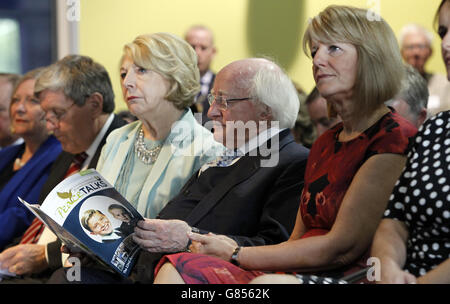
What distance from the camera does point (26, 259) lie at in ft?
10.6

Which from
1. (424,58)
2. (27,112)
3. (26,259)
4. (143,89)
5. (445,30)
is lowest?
(26,259)

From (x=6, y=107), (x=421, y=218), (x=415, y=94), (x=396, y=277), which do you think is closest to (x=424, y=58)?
(x=415, y=94)

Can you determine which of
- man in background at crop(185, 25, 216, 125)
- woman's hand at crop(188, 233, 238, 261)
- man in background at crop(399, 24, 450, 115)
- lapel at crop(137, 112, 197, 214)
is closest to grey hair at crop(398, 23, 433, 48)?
man in background at crop(399, 24, 450, 115)

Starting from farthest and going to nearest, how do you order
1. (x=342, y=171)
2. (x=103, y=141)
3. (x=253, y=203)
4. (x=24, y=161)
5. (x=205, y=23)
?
(x=205, y=23)
(x=24, y=161)
(x=103, y=141)
(x=253, y=203)
(x=342, y=171)

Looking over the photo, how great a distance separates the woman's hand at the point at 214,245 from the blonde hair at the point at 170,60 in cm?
94

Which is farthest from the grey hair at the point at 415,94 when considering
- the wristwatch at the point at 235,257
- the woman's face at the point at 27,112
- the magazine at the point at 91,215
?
the woman's face at the point at 27,112

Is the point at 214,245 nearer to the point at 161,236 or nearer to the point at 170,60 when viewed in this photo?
the point at 161,236

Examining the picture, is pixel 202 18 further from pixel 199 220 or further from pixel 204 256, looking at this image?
pixel 204 256

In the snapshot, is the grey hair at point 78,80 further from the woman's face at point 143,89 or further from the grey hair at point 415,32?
the grey hair at point 415,32

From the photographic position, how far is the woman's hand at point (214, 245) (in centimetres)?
224

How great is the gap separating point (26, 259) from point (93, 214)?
3.69 feet

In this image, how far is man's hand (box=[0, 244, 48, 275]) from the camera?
3232 millimetres

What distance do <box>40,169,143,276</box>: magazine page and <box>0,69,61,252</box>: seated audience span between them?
1.41 m
